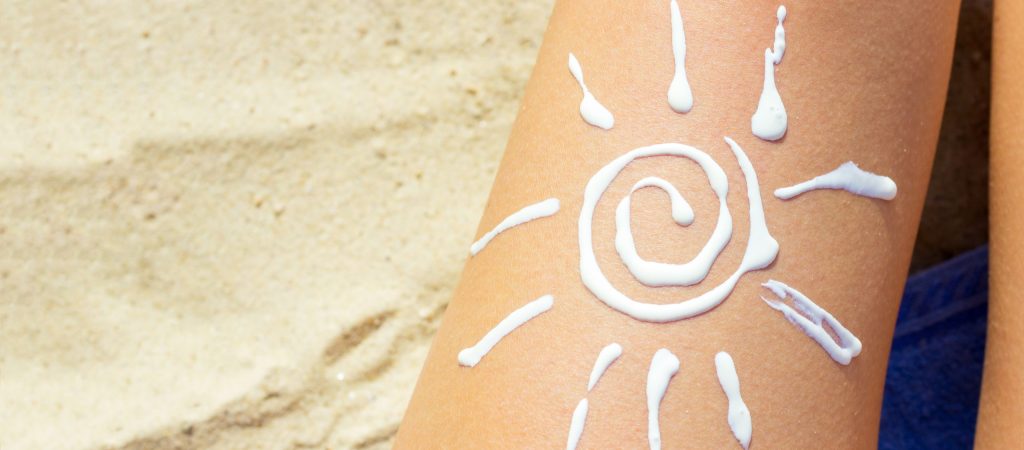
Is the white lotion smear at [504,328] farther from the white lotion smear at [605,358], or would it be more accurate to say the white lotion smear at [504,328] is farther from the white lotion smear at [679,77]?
the white lotion smear at [679,77]

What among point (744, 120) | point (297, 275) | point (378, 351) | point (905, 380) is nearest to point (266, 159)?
point (297, 275)

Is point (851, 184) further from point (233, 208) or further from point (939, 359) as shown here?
point (233, 208)

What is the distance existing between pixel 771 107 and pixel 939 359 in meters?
0.56

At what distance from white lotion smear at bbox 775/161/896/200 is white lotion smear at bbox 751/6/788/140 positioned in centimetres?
4

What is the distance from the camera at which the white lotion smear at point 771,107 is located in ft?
2.13

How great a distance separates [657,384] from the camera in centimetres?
63

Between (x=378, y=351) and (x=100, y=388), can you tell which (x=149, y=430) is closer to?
(x=100, y=388)

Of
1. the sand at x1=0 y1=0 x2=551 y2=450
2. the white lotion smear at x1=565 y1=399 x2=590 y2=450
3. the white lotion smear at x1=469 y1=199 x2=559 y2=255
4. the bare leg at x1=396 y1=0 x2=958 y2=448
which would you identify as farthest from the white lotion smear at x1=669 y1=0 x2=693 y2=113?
the sand at x1=0 y1=0 x2=551 y2=450

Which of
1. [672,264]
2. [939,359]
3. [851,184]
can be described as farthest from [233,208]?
[939,359]

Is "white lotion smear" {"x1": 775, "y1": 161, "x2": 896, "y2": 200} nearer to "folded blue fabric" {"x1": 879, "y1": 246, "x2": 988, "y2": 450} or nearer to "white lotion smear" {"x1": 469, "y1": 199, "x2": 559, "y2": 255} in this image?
"white lotion smear" {"x1": 469, "y1": 199, "x2": 559, "y2": 255}

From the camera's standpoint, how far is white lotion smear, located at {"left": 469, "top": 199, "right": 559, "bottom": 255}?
2.18ft

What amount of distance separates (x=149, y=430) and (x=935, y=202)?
3.20ft

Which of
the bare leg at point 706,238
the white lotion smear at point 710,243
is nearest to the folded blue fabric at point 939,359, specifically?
the bare leg at point 706,238

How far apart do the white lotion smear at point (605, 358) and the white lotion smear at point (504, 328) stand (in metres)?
0.05
